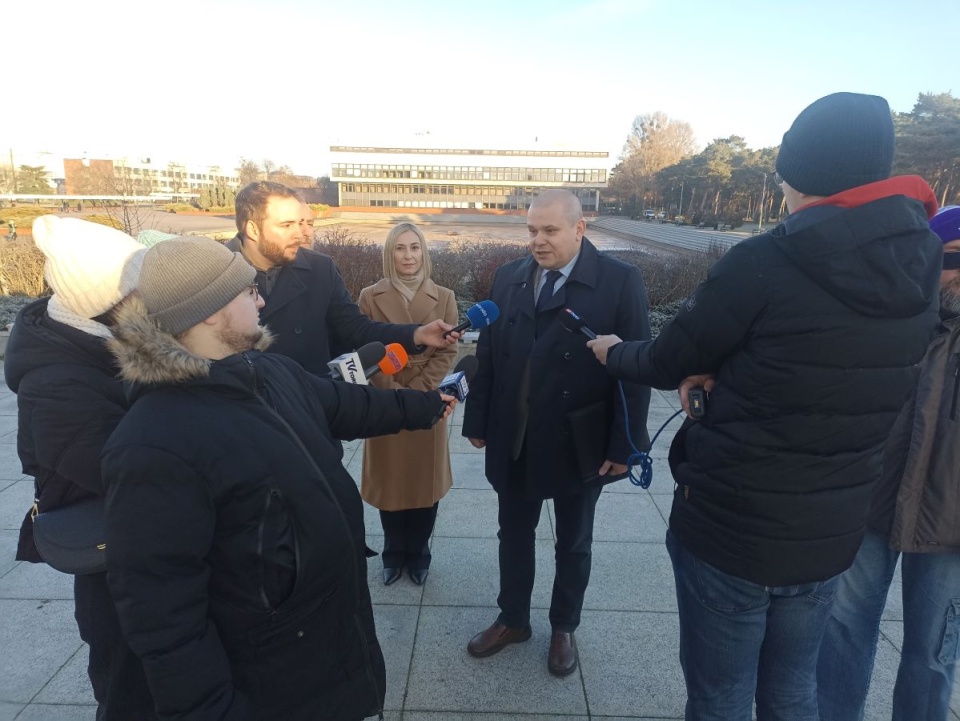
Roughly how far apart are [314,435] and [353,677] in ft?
2.44

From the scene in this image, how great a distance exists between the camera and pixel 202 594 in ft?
4.51

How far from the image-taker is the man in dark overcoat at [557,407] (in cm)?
244

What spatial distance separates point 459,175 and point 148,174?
32.9 m

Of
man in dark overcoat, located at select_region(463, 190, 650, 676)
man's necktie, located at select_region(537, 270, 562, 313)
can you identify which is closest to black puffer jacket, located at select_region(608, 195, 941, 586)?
man in dark overcoat, located at select_region(463, 190, 650, 676)

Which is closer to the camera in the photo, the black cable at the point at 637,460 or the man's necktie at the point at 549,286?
the black cable at the point at 637,460

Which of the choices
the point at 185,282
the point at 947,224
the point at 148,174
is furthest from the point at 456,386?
the point at 148,174

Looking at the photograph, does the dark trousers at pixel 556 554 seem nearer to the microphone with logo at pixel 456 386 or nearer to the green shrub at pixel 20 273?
the microphone with logo at pixel 456 386

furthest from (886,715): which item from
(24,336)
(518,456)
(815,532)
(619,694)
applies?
(24,336)

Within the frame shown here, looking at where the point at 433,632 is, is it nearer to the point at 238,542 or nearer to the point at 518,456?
the point at 518,456

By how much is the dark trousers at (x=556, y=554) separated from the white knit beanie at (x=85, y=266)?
1.73 metres

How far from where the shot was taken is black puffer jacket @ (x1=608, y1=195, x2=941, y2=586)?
133 cm

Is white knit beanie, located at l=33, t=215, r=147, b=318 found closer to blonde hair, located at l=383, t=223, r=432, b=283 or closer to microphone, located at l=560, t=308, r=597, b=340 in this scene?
microphone, located at l=560, t=308, r=597, b=340

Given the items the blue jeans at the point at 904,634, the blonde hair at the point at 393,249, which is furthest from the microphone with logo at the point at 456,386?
the blue jeans at the point at 904,634

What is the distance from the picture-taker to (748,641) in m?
1.69
